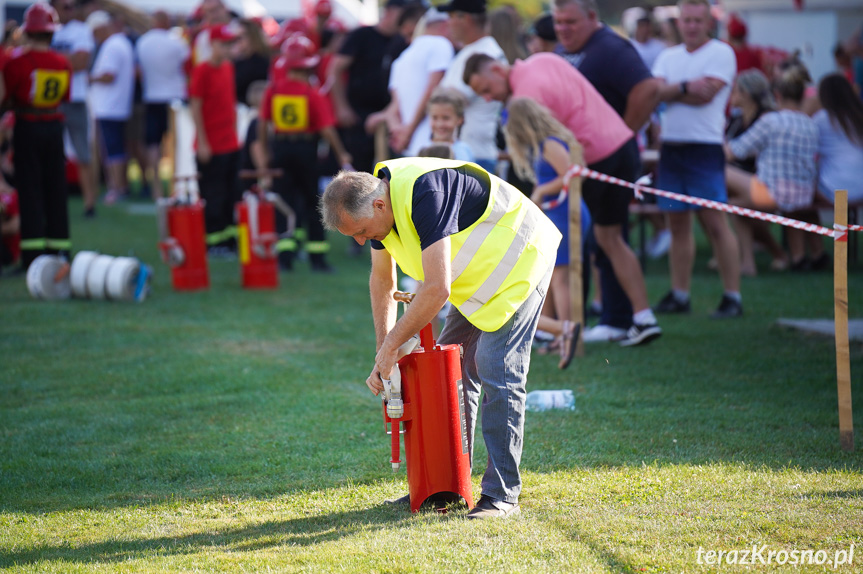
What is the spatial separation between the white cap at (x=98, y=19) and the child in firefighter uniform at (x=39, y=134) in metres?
6.71

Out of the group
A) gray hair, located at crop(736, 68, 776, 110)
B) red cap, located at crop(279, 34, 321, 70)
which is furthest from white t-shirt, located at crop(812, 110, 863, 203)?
red cap, located at crop(279, 34, 321, 70)

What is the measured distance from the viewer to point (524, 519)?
3641mm

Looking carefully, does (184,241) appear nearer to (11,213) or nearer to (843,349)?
(11,213)

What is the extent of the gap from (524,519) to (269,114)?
6.94m

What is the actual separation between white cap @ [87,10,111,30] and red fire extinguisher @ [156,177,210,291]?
7579 mm

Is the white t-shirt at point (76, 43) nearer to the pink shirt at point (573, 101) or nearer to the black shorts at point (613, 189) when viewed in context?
the pink shirt at point (573, 101)

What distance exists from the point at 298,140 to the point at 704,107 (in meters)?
4.17

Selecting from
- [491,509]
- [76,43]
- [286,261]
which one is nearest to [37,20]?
[286,261]

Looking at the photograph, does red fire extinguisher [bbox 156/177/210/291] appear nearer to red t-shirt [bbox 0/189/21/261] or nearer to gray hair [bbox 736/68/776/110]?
red t-shirt [bbox 0/189/21/261]

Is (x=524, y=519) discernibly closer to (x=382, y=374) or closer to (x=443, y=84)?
(x=382, y=374)

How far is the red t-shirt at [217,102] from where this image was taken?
1001 cm

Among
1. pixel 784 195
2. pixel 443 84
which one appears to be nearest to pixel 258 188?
pixel 443 84

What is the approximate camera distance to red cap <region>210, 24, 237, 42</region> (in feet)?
31.9

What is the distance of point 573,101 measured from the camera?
6270 mm
